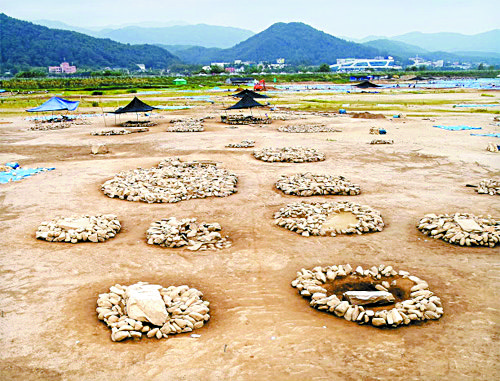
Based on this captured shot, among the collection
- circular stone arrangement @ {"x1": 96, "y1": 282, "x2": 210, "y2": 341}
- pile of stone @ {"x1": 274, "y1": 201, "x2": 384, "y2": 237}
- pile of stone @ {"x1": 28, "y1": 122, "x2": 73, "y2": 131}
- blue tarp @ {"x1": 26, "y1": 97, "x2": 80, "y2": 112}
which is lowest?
pile of stone @ {"x1": 28, "y1": 122, "x2": 73, "y2": 131}

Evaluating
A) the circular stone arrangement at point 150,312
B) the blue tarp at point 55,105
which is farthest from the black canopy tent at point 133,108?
the circular stone arrangement at point 150,312

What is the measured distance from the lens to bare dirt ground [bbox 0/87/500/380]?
20.4ft

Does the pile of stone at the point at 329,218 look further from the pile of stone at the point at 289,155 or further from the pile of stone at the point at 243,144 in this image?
the pile of stone at the point at 243,144

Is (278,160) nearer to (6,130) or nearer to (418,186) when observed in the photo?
(418,186)

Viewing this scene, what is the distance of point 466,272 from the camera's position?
9273mm

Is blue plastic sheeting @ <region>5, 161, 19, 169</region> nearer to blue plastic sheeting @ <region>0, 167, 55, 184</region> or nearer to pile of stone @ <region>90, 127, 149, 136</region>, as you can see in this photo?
blue plastic sheeting @ <region>0, 167, 55, 184</region>

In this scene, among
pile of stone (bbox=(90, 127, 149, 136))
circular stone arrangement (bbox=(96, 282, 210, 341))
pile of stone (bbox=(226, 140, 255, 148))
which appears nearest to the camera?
circular stone arrangement (bbox=(96, 282, 210, 341))

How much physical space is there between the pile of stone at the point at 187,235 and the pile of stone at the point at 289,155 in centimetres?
966

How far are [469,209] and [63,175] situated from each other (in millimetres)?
16410

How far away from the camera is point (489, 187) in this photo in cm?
1552

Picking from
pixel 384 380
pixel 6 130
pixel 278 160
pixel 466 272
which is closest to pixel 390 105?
pixel 278 160

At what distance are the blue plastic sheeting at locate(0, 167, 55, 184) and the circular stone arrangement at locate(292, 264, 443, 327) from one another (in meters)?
14.4

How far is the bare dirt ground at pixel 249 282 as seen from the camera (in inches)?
245

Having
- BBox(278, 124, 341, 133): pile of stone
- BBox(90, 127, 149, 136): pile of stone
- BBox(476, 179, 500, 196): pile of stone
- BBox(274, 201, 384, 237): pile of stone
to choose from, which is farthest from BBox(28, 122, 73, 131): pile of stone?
BBox(476, 179, 500, 196): pile of stone
